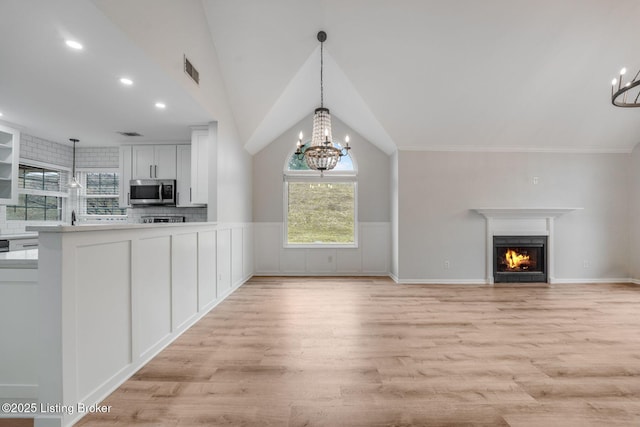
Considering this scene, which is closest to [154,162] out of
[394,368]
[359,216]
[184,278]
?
[184,278]

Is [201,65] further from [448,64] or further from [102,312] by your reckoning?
[448,64]

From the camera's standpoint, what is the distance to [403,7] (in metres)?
3.48

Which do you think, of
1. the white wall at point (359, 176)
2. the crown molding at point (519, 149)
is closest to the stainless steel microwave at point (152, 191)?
the white wall at point (359, 176)

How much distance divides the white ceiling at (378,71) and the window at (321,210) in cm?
142

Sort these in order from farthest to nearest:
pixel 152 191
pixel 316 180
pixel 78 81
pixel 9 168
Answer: pixel 316 180 → pixel 152 191 → pixel 9 168 → pixel 78 81

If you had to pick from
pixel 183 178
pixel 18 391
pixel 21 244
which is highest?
pixel 183 178

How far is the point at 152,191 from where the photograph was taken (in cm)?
A: 482

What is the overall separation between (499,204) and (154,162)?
632 cm

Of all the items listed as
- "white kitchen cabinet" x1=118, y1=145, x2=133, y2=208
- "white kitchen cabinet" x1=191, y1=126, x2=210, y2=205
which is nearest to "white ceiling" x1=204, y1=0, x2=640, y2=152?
"white kitchen cabinet" x1=191, y1=126, x2=210, y2=205

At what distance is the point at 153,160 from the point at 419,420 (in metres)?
5.18

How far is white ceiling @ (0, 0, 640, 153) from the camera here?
2.87 metres

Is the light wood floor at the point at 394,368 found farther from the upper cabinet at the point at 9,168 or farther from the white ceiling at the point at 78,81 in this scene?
the upper cabinet at the point at 9,168

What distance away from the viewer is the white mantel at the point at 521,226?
5.39m

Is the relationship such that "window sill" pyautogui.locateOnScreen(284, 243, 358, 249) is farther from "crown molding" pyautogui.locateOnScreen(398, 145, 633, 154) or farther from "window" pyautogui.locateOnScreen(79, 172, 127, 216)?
"window" pyautogui.locateOnScreen(79, 172, 127, 216)
